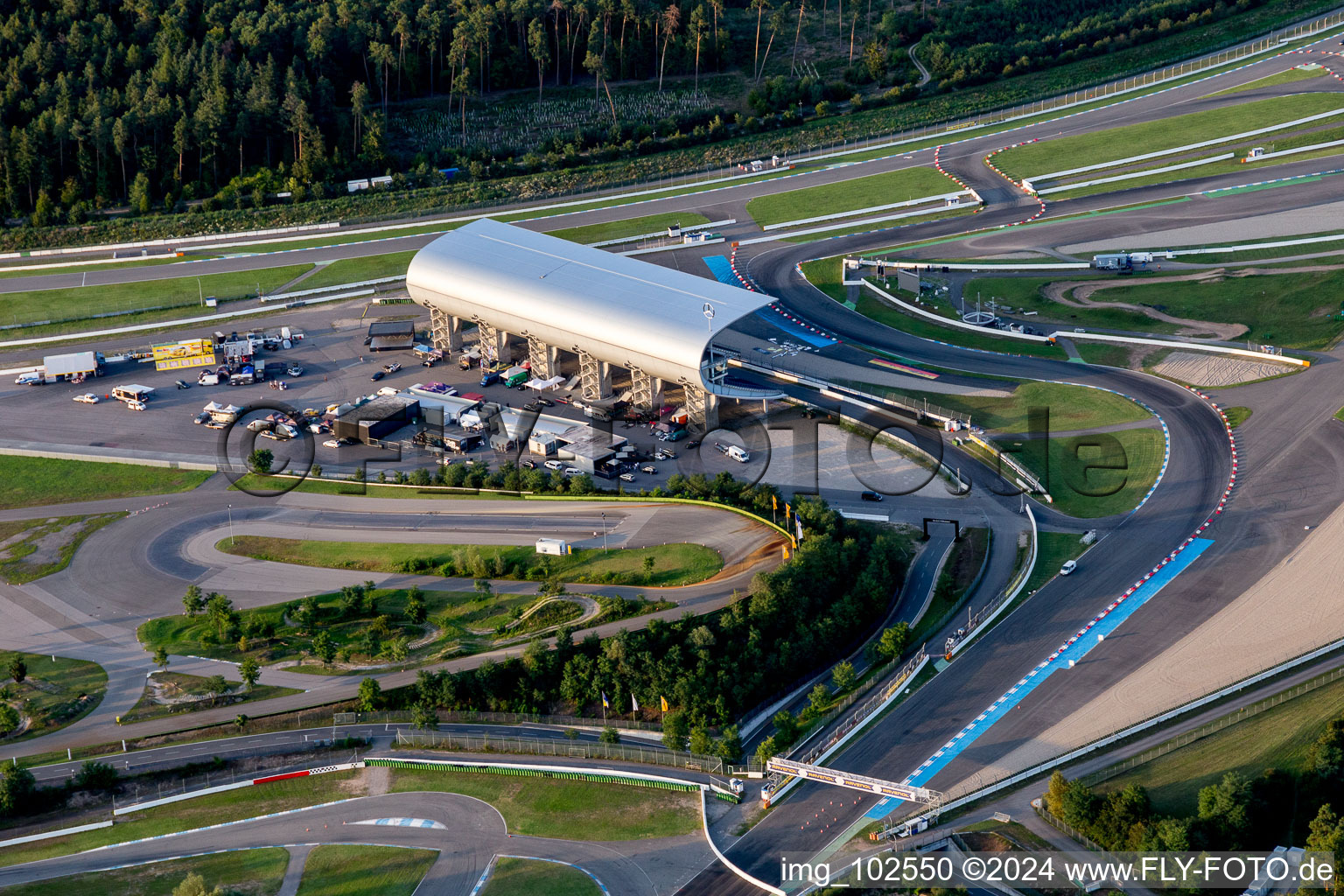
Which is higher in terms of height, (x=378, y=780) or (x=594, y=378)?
(x=594, y=378)

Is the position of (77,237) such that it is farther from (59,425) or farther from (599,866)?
(599,866)

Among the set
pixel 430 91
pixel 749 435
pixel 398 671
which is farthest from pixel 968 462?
pixel 430 91

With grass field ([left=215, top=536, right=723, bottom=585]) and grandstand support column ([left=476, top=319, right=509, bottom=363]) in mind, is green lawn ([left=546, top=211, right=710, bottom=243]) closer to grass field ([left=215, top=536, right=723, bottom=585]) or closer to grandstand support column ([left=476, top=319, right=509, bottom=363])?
grandstand support column ([left=476, top=319, right=509, bottom=363])

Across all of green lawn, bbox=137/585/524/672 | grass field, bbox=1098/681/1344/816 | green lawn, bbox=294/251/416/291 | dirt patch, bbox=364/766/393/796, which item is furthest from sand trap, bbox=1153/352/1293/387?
green lawn, bbox=294/251/416/291

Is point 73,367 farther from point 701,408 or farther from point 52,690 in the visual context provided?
point 701,408

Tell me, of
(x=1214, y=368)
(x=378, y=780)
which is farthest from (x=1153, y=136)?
(x=378, y=780)

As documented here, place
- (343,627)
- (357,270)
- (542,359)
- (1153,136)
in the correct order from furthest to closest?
1. (1153,136)
2. (357,270)
3. (542,359)
4. (343,627)

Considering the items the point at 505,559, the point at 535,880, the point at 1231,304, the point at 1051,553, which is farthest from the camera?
the point at 1231,304
